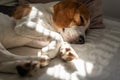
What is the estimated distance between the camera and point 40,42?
1.27 meters

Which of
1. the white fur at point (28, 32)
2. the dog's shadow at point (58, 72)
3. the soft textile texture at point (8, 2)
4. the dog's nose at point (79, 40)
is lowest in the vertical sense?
the dog's shadow at point (58, 72)

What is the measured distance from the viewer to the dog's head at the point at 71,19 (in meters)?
1.30

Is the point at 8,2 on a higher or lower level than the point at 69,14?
higher

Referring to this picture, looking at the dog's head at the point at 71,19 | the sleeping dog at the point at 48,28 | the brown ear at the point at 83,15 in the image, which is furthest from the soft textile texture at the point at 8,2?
the brown ear at the point at 83,15

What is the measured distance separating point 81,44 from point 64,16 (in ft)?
0.68

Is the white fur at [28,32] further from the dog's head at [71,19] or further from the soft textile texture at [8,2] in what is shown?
the soft textile texture at [8,2]

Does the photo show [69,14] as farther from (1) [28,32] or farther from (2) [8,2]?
(2) [8,2]

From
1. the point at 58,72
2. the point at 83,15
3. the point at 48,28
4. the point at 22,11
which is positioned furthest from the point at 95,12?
the point at 58,72

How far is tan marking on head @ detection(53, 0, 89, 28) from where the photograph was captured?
1298mm

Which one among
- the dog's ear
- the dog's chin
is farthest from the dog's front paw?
the dog's ear

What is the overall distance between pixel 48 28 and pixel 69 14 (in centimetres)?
15

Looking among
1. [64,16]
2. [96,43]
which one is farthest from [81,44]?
[64,16]

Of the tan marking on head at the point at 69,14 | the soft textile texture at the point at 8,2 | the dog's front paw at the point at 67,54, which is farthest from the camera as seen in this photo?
the soft textile texture at the point at 8,2

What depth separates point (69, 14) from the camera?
4.29 ft
